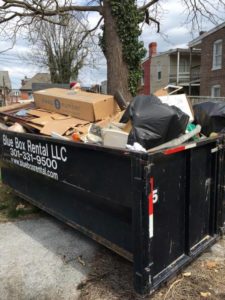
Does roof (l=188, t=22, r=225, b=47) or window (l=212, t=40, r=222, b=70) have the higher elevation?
roof (l=188, t=22, r=225, b=47)

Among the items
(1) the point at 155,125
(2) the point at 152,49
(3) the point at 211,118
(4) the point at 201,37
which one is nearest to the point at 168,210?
(1) the point at 155,125

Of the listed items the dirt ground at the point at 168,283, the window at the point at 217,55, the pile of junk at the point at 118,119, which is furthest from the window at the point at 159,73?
the dirt ground at the point at 168,283

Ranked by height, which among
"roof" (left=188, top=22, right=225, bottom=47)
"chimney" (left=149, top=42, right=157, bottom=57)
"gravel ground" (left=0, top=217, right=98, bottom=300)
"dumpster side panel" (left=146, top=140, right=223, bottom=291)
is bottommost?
"gravel ground" (left=0, top=217, right=98, bottom=300)

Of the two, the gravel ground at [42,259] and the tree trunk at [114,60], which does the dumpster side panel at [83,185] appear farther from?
the tree trunk at [114,60]

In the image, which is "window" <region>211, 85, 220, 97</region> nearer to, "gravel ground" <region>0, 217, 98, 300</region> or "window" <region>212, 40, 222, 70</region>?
"window" <region>212, 40, 222, 70</region>

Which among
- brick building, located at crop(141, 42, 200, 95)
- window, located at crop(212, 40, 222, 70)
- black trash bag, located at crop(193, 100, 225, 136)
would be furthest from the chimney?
black trash bag, located at crop(193, 100, 225, 136)

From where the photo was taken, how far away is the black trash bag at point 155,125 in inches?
94.9

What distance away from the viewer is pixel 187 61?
29031 mm

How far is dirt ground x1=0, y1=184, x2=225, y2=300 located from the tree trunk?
5.74 m

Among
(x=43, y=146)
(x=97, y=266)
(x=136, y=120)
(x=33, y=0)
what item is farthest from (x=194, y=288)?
(x=33, y=0)

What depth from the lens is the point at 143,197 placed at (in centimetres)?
205

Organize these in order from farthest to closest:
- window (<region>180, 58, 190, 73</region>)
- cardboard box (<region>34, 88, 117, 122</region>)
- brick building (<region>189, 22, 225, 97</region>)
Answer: window (<region>180, 58, 190, 73</region>)
brick building (<region>189, 22, 225, 97</region>)
cardboard box (<region>34, 88, 117, 122</region>)

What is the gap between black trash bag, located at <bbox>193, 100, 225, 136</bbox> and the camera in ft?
9.99

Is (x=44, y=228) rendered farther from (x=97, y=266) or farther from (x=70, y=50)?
(x=70, y=50)
